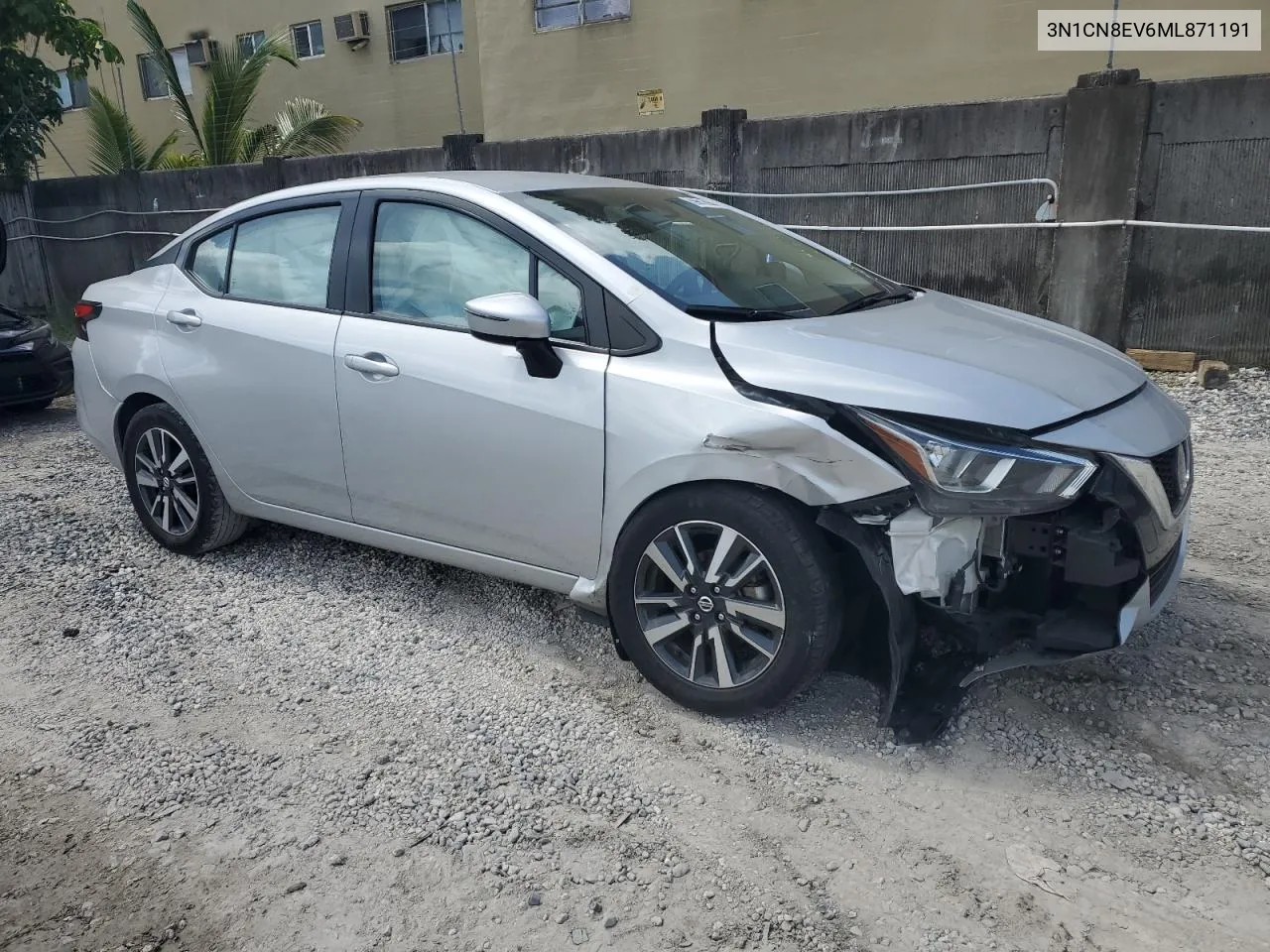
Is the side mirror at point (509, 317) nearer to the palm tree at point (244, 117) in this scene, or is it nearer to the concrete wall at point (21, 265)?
the palm tree at point (244, 117)

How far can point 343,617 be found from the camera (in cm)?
418

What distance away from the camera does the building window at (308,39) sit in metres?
17.8

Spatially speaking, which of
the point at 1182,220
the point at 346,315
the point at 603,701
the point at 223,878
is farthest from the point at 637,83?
the point at 223,878

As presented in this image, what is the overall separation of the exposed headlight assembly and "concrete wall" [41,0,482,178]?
14621mm

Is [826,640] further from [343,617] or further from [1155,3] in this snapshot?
[1155,3]

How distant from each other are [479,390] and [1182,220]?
6231 millimetres

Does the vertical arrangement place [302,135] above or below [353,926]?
above

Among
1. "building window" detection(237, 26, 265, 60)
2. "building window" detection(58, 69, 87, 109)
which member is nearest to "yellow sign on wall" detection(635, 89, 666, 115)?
"building window" detection(237, 26, 265, 60)

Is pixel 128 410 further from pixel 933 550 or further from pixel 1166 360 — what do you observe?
pixel 1166 360

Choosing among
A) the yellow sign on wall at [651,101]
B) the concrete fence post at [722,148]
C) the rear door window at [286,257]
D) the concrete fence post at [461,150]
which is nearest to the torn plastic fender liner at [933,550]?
the rear door window at [286,257]

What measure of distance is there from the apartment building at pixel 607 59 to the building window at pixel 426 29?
2cm

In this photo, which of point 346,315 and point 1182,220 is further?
point 1182,220

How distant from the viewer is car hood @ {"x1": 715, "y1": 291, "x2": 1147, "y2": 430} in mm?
2879

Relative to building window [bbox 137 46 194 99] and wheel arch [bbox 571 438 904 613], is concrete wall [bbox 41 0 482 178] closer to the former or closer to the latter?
building window [bbox 137 46 194 99]
